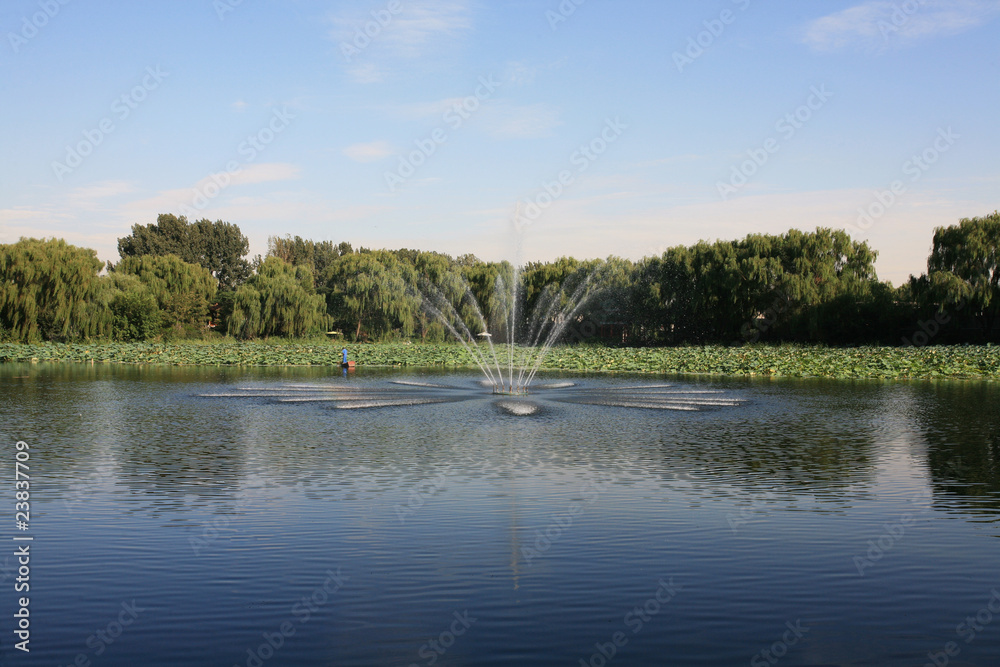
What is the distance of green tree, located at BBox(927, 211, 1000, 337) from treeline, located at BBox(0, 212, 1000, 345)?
0.26ft

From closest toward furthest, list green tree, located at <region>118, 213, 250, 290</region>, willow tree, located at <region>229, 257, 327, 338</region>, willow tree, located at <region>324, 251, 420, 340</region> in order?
willow tree, located at <region>229, 257, 327, 338</region>, willow tree, located at <region>324, 251, 420, 340</region>, green tree, located at <region>118, 213, 250, 290</region>

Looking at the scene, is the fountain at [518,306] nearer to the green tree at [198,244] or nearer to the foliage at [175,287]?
the foliage at [175,287]

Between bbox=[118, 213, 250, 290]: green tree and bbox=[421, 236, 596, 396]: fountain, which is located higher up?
bbox=[118, 213, 250, 290]: green tree

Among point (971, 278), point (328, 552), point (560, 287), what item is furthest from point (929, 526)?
point (560, 287)

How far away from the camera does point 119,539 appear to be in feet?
30.3

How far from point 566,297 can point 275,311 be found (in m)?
23.6

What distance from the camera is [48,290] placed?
5422cm
